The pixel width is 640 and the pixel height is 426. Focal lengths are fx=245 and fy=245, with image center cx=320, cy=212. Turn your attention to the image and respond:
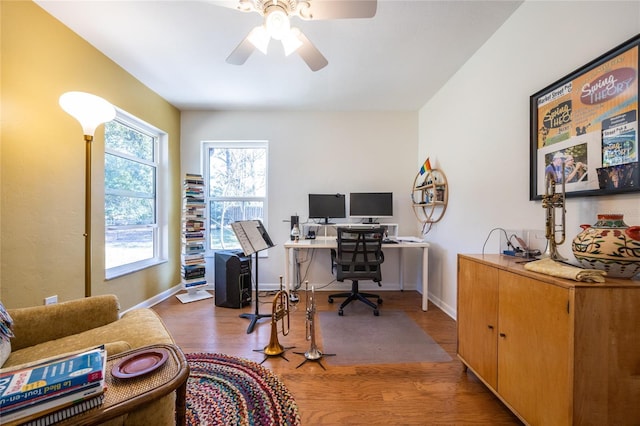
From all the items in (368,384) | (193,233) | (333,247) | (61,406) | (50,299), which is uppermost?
(193,233)

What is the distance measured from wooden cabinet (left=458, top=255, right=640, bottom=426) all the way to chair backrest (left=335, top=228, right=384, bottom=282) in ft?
4.46

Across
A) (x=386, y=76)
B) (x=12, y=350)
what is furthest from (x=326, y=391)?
(x=386, y=76)

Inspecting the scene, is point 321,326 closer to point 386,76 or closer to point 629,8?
point 386,76

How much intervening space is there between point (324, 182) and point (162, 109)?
7.48 ft

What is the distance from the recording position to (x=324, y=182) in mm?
3523

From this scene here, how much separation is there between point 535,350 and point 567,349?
18cm

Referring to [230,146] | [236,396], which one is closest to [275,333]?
[236,396]

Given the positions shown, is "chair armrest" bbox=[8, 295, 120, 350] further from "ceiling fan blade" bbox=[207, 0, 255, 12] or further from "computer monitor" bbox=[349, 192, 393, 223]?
"computer monitor" bbox=[349, 192, 393, 223]

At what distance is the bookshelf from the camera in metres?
3.10

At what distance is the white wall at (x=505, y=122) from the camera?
1.29 metres

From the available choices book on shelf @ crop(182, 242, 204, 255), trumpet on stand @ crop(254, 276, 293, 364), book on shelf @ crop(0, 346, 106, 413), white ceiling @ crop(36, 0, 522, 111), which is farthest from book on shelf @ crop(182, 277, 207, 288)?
book on shelf @ crop(0, 346, 106, 413)

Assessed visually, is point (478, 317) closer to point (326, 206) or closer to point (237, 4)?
point (326, 206)

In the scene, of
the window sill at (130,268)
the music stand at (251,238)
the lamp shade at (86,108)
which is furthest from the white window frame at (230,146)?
the lamp shade at (86,108)

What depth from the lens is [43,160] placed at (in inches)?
71.4
